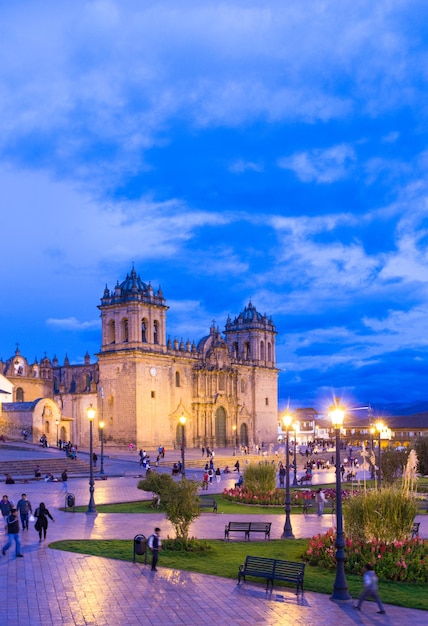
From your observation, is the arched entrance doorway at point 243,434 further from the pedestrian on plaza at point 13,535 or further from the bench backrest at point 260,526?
the pedestrian on plaza at point 13,535

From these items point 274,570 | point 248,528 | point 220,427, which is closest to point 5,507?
point 248,528

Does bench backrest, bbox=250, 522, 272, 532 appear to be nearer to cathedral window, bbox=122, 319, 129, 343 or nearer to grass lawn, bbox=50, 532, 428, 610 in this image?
grass lawn, bbox=50, 532, 428, 610

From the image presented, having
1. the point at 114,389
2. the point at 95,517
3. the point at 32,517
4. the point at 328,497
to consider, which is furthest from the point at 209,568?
the point at 114,389

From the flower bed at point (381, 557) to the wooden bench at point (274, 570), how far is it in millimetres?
1777

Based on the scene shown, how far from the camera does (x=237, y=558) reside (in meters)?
15.5

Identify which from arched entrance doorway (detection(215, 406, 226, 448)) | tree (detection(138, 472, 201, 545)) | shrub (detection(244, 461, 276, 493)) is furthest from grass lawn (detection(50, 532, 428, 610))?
arched entrance doorway (detection(215, 406, 226, 448))

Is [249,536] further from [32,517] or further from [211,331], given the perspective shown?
[211,331]

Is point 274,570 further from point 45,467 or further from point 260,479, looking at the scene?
point 45,467

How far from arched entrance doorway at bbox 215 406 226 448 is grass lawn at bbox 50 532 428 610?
48.7 m

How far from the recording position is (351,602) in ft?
39.5

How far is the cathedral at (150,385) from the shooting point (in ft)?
182

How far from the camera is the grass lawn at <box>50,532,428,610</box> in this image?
12727 mm

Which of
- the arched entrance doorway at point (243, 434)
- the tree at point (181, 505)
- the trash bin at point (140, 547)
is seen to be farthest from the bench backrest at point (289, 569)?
the arched entrance doorway at point (243, 434)

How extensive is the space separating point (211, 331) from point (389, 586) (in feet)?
183
